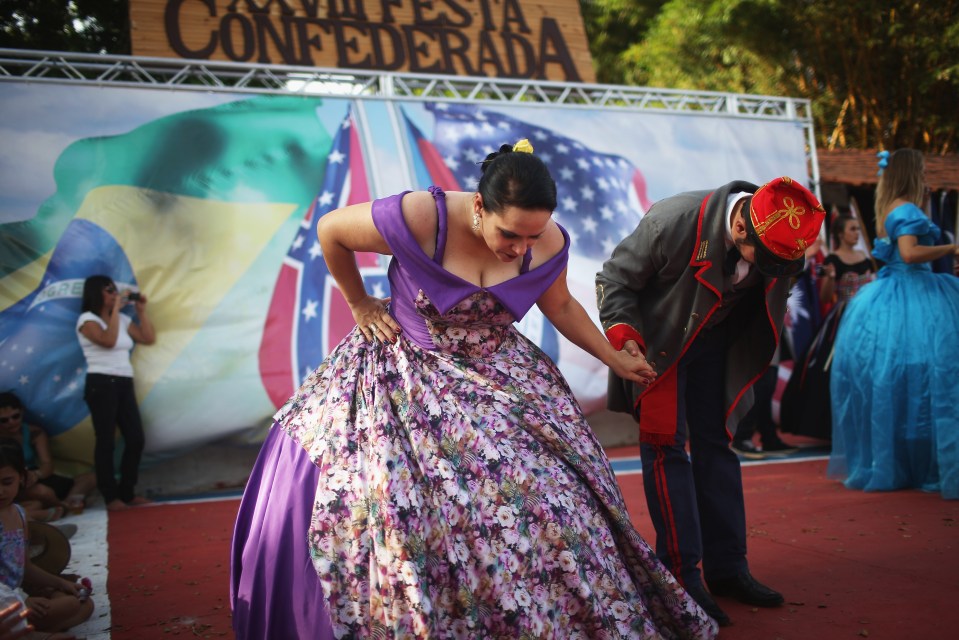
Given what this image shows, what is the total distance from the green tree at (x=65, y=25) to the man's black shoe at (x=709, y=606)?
10.6 meters

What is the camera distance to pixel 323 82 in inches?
288

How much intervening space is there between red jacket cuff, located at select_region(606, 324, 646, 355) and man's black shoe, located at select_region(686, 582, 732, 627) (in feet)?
2.85

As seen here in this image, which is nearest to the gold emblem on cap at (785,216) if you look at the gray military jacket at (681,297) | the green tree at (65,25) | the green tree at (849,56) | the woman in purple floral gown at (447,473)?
the gray military jacket at (681,297)

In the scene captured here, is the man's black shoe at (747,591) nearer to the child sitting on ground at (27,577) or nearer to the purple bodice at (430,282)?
the purple bodice at (430,282)

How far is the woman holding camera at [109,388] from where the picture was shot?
19.3 ft

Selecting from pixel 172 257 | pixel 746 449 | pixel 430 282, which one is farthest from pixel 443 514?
pixel 746 449

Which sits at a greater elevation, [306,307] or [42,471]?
[306,307]

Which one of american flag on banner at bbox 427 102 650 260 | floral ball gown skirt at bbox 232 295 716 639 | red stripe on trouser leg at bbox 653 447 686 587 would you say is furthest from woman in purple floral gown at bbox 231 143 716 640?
american flag on banner at bbox 427 102 650 260

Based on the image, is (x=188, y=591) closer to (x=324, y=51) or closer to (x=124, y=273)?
(x=124, y=273)

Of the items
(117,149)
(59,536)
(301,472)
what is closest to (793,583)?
(301,472)

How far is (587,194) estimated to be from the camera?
7.70 m

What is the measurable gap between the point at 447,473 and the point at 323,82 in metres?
5.58

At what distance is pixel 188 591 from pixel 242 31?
17.4 feet

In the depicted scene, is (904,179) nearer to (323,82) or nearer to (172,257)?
(323,82)
